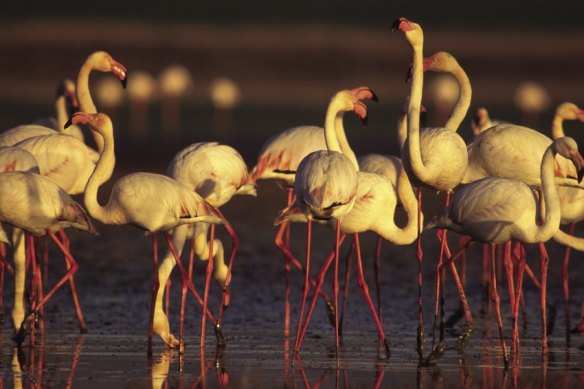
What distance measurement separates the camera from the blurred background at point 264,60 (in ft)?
100

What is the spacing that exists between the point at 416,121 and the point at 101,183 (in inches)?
85.7

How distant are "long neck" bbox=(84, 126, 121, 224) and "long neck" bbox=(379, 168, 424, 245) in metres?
1.90

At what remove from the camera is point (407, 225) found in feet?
33.3

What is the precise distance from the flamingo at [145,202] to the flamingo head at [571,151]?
229 cm

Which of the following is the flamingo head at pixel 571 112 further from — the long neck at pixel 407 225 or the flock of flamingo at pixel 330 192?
the long neck at pixel 407 225

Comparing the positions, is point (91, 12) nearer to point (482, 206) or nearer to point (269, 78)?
point (269, 78)

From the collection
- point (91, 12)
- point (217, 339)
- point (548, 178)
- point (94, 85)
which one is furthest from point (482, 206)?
point (91, 12)

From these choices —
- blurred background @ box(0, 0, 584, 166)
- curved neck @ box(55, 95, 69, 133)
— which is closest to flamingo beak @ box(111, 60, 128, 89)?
curved neck @ box(55, 95, 69, 133)

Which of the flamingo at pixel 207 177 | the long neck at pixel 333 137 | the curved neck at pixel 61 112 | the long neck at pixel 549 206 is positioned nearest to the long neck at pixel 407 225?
the long neck at pixel 333 137

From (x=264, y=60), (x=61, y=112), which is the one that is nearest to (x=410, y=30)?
(x=61, y=112)

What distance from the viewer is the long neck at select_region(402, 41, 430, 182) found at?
9594 millimetres

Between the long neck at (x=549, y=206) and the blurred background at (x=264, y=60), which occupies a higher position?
the blurred background at (x=264, y=60)

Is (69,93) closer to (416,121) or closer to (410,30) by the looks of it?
(410,30)

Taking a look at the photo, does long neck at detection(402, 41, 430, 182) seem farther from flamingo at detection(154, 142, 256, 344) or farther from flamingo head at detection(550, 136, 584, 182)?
flamingo at detection(154, 142, 256, 344)
